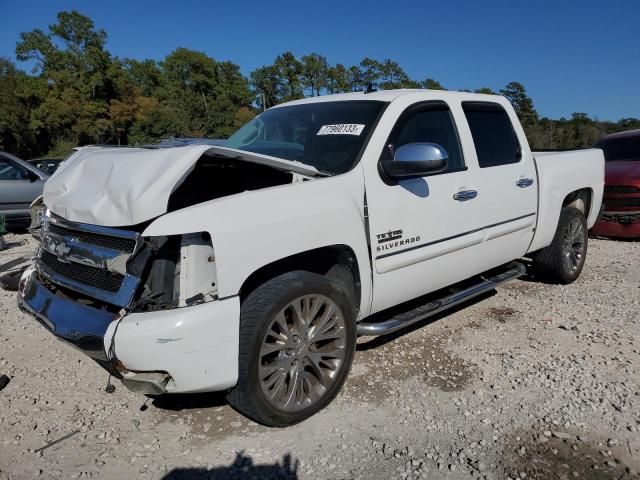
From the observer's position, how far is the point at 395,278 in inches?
128

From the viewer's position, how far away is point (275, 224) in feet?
8.38

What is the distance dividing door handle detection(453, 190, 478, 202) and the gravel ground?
120 cm

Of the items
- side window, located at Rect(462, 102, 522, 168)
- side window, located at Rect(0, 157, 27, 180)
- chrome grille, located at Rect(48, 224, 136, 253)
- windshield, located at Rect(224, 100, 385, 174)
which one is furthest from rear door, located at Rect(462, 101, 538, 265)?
side window, located at Rect(0, 157, 27, 180)

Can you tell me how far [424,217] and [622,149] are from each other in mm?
7441

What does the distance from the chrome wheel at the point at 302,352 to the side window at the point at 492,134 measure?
1985 millimetres

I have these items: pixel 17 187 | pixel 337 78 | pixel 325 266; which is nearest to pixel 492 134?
pixel 325 266

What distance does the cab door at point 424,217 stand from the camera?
3.12 m

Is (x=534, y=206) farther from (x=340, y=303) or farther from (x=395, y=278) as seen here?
(x=340, y=303)

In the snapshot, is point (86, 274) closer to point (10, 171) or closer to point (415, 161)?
point (415, 161)

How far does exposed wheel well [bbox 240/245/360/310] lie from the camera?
108 inches

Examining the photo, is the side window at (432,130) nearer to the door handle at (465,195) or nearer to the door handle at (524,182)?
the door handle at (465,195)

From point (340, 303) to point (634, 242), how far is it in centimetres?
709

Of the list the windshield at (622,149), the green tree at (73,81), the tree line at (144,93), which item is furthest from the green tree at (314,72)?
the windshield at (622,149)

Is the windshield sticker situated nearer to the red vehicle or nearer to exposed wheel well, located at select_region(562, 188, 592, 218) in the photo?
exposed wheel well, located at select_region(562, 188, 592, 218)
